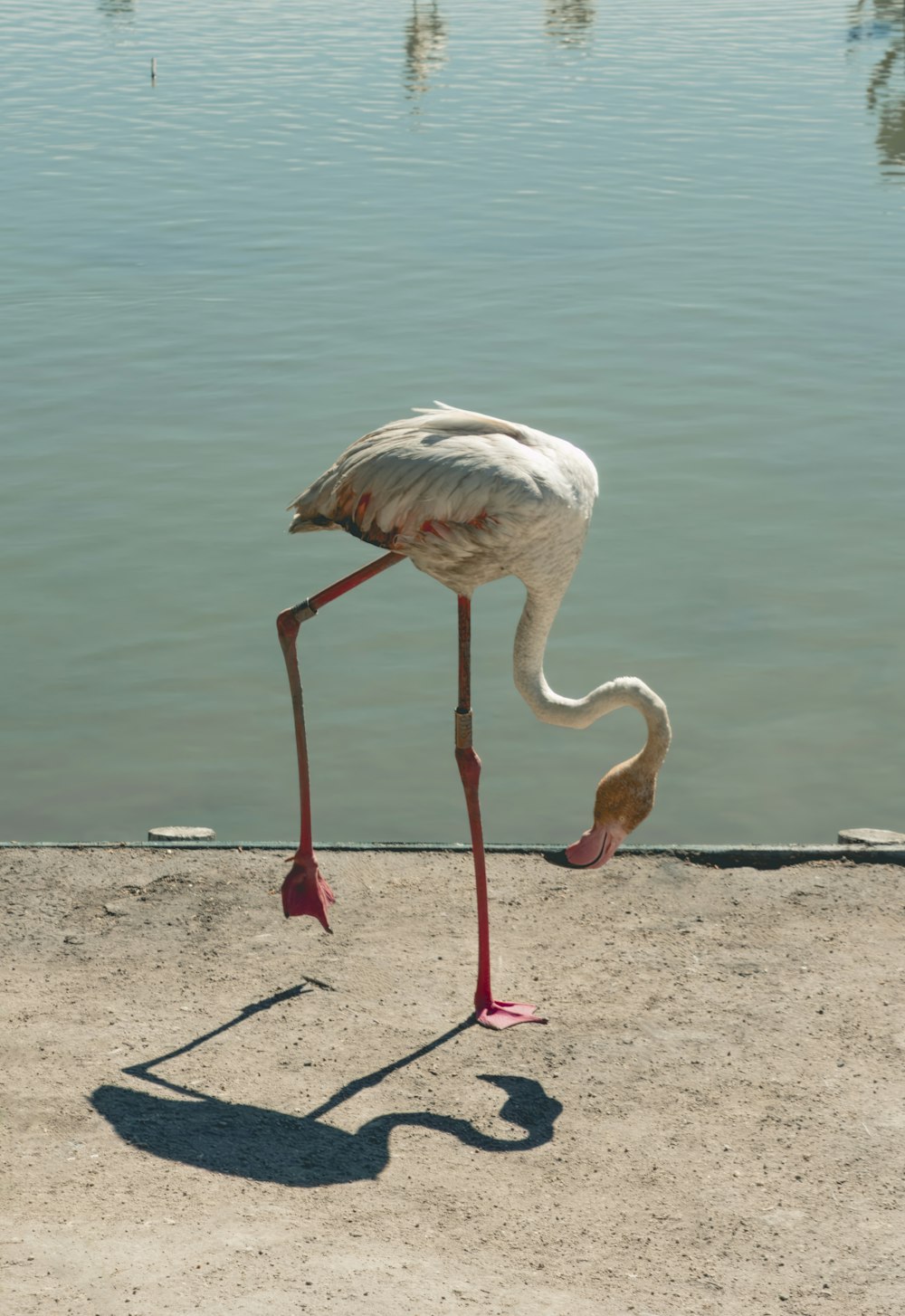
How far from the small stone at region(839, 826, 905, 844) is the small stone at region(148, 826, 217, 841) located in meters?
2.93

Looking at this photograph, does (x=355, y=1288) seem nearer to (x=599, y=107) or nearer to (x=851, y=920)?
(x=851, y=920)

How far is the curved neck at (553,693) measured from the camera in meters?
5.97

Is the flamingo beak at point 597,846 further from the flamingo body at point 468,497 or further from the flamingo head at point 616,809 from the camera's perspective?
the flamingo body at point 468,497

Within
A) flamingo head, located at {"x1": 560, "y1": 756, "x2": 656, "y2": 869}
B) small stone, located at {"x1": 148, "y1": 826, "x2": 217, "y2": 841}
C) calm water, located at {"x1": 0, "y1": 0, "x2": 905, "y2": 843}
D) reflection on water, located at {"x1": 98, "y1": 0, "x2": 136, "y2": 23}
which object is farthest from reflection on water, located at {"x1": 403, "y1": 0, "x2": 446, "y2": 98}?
flamingo head, located at {"x1": 560, "y1": 756, "x2": 656, "y2": 869}

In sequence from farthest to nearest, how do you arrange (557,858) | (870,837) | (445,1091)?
1. (870,837)
2. (557,858)
3. (445,1091)

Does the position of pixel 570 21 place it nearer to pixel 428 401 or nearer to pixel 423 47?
pixel 423 47

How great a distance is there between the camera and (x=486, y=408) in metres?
12.9

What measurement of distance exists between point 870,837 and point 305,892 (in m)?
2.66

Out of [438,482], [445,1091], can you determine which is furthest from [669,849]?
[438,482]

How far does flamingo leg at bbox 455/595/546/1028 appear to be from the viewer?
5.79 m

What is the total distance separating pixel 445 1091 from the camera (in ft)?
17.9

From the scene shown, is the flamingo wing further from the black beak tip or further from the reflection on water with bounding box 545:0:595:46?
the reflection on water with bounding box 545:0:595:46

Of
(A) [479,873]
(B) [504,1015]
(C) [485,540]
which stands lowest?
(B) [504,1015]

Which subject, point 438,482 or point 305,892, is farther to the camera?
point 305,892
